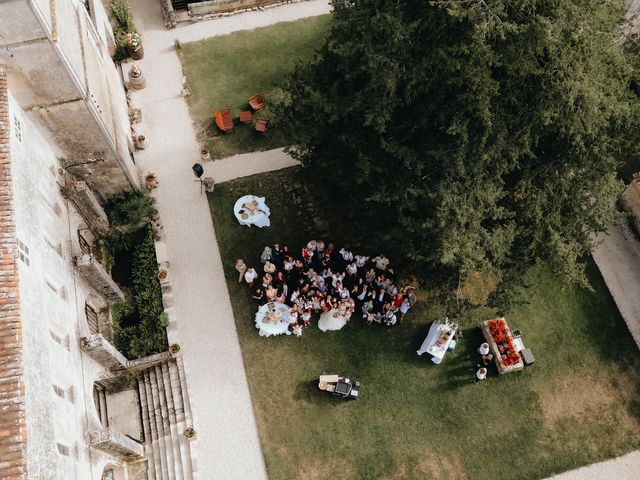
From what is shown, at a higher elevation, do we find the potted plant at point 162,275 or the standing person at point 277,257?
the potted plant at point 162,275

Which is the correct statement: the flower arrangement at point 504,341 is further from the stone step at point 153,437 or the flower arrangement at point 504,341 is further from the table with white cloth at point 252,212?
the stone step at point 153,437

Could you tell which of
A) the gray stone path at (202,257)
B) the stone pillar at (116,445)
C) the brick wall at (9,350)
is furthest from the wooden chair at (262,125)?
the stone pillar at (116,445)

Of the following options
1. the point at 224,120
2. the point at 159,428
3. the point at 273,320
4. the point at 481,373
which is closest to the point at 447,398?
the point at 481,373

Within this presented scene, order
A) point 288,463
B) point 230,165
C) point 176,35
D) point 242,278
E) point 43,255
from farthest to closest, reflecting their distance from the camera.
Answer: point 176,35 < point 230,165 < point 242,278 < point 288,463 < point 43,255

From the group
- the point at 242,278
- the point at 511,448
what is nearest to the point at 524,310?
the point at 511,448

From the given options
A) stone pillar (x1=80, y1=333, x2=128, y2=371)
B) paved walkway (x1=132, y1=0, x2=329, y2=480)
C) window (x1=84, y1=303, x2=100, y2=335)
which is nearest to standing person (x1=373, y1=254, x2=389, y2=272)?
paved walkway (x1=132, y1=0, x2=329, y2=480)

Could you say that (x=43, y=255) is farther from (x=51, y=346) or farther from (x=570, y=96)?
(x=570, y=96)

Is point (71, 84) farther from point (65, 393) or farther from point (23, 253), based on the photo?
point (65, 393)
